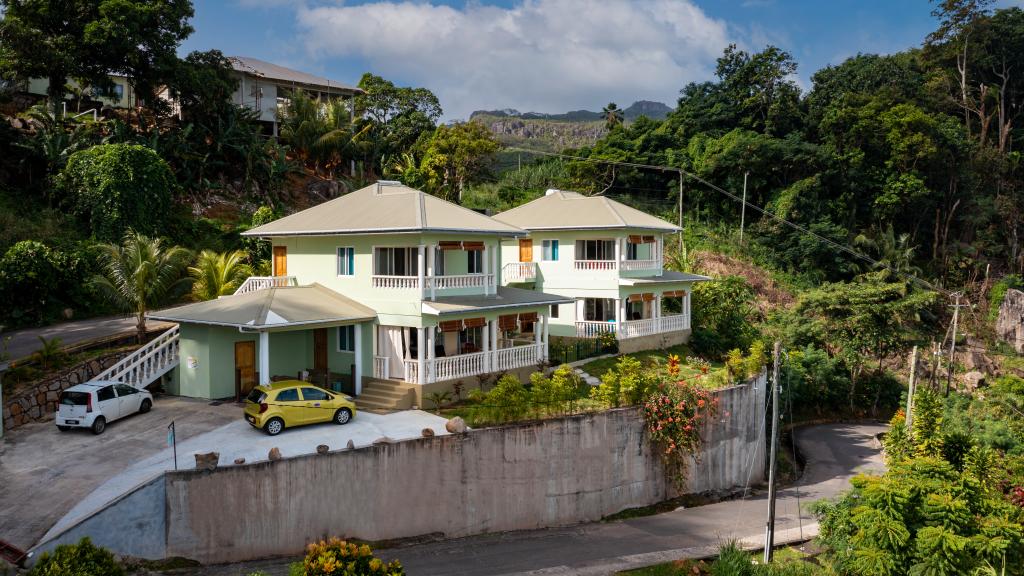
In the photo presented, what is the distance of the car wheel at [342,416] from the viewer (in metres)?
20.0

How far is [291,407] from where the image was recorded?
19203 mm

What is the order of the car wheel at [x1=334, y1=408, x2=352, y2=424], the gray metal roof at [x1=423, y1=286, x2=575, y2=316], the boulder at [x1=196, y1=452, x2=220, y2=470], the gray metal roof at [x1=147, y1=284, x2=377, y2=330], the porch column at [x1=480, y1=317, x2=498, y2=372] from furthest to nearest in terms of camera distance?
the porch column at [x1=480, y1=317, x2=498, y2=372] < the gray metal roof at [x1=423, y1=286, x2=575, y2=316] < the gray metal roof at [x1=147, y1=284, x2=377, y2=330] < the car wheel at [x1=334, y1=408, x2=352, y2=424] < the boulder at [x1=196, y1=452, x2=220, y2=470]

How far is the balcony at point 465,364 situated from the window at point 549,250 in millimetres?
8182

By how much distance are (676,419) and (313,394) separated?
36.1ft

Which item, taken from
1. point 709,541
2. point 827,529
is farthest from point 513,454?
point 827,529

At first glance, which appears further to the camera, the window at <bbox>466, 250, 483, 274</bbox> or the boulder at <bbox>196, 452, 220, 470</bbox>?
the window at <bbox>466, 250, 483, 274</bbox>

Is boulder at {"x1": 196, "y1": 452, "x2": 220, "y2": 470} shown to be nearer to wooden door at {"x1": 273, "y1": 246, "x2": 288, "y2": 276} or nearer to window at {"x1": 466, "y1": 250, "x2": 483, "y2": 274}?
wooden door at {"x1": 273, "y1": 246, "x2": 288, "y2": 276}

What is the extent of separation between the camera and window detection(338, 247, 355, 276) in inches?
984

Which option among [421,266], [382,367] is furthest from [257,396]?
[421,266]

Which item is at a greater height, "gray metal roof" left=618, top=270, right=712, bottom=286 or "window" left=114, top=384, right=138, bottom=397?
"gray metal roof" left=618, top=270, right=712, bottom=286

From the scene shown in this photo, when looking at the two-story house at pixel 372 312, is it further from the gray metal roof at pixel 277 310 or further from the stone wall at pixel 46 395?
the stone wall at pixel 46 395

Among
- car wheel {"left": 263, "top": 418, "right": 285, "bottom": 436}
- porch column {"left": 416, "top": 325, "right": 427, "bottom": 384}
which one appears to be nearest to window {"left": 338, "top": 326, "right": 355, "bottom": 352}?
porch column {"left": 416, "top": 325, "right": 427, "bottom": 384}

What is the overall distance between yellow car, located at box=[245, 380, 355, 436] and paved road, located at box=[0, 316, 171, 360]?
8.50m

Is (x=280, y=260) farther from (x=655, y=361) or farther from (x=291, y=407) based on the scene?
(x=655, y=361)
